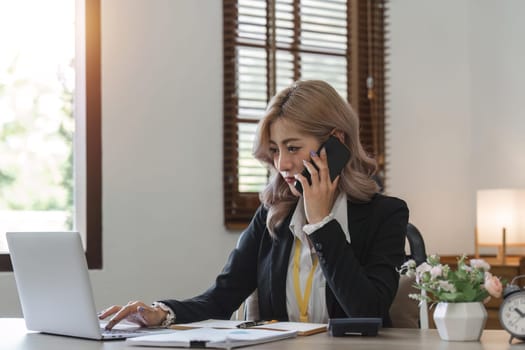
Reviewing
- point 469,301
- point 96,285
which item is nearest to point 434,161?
point 96,285

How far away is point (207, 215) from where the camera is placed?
15.0ft

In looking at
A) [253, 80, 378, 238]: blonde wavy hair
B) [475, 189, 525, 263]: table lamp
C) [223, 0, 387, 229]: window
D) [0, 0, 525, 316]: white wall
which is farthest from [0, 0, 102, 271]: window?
[475, 189, 525, 263]: table lamp

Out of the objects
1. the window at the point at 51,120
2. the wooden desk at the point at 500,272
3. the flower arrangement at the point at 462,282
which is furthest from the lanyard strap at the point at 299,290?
the wooden desk at the point at 500,272

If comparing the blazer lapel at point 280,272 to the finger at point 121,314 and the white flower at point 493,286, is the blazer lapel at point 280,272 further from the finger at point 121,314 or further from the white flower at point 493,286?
the white flower at point 493,286

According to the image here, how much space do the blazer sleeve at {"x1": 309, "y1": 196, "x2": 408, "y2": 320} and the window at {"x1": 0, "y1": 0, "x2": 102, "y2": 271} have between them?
6.68 feet

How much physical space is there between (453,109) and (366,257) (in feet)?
10.3

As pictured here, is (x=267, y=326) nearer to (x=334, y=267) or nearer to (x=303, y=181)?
(x=334, y=267)

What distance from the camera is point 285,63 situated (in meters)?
4.92

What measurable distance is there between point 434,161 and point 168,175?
5.70ft

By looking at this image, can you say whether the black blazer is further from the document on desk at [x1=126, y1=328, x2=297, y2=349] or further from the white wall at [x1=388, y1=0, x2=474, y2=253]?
the white wall at [x1=388, y1=0, x2=474, y2=253]

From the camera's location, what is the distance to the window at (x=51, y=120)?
4242mm

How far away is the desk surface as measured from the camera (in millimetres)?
1867

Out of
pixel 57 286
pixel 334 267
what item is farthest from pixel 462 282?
pixel 57 286

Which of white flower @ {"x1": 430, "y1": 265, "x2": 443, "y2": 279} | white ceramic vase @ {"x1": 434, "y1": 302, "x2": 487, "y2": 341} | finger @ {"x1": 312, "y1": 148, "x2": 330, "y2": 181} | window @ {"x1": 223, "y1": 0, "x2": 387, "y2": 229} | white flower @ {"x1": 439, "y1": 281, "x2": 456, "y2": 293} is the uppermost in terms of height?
window @ {"x1": 223, "y1": 0, "x2": 387, "y2": 229}
